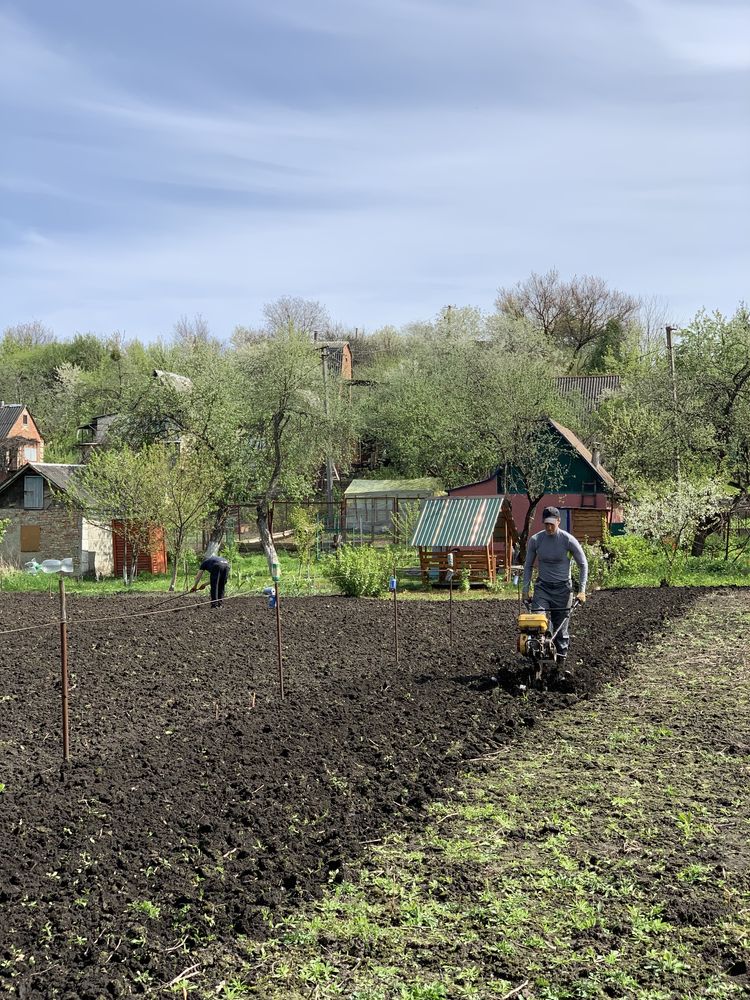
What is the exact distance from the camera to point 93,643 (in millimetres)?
13688

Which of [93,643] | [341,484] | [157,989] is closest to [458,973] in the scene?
[157,989]

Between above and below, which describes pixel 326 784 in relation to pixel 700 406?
below

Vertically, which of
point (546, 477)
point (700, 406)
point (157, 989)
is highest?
point (700, 406)

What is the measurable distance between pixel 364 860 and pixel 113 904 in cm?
142

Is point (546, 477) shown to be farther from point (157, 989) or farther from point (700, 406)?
point (157, 989)

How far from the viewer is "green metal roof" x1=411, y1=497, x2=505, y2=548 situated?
2231cm

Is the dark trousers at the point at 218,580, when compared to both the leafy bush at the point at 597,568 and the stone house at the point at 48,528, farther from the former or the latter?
the stone house at the point at 48,528

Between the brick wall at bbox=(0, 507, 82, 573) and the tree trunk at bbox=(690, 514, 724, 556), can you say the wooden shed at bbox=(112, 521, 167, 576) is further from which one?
the tree trunk at bbox=(690, 514, 724, 556)

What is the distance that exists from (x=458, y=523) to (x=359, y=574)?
322 centimetres

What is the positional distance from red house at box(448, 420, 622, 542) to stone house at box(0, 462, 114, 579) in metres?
10.9

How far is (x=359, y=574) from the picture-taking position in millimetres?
20656

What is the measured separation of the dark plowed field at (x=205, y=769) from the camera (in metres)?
4.84

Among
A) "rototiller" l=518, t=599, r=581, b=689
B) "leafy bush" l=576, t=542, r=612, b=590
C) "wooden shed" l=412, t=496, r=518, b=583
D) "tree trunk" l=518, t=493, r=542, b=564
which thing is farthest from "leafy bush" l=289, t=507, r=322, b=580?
"rototiller" l=518, t=599, r=581, b=689

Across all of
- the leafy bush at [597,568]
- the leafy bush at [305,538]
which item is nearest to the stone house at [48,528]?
the leafy bush at [305,538]
